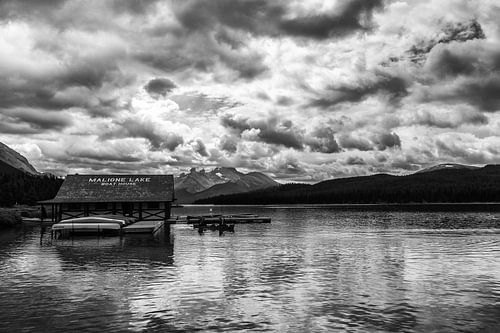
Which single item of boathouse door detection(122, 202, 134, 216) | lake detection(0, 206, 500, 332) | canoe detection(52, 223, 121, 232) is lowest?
lake detection(0, 206, 500, 332)

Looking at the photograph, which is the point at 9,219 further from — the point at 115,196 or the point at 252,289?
the point at 252,289

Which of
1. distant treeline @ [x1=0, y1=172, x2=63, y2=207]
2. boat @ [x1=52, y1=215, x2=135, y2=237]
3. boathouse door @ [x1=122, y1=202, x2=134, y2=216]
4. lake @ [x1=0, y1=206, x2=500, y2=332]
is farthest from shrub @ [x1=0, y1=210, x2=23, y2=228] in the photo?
distant treeline @ [x1=0, y1=172, x2=63, y2=207]

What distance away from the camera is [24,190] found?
141875mm

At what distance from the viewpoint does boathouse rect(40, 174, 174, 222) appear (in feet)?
229

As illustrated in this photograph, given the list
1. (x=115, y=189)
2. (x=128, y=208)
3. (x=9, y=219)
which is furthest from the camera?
(x=9, y=219)

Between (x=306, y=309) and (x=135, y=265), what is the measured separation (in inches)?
651

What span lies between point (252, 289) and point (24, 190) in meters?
139

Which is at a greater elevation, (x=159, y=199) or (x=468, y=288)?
(x=159, y=199)

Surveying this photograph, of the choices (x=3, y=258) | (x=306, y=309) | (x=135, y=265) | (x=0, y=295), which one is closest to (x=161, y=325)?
(x=306, y=309)

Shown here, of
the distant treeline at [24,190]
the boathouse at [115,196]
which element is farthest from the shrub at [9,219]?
the distant treeline at [24,190]

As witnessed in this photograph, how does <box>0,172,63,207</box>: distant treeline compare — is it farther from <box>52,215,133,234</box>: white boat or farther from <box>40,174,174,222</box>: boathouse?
<box>52,215,133,234</box>: white boat

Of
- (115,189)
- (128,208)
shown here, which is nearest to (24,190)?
(115,189)

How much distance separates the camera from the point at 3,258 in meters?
36.7

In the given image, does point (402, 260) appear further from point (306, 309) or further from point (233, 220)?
point (233, 220)
